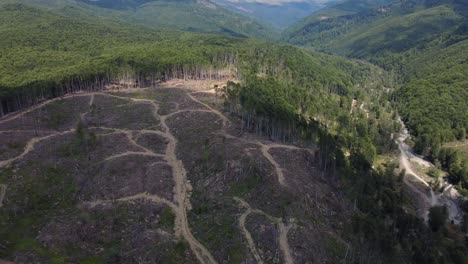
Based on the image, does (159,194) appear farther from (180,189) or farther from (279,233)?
(279,233)

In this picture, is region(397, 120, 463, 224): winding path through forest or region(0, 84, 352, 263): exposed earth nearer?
region(0, 84, 352, 263): exposed earth

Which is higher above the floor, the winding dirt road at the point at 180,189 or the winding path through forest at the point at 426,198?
the winding dirt road at the point at 180,189

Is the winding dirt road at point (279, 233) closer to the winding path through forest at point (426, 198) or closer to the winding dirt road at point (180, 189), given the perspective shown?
the winding dirt road at point (180, 189)

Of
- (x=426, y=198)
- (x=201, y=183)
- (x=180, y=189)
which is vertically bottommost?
(x=426, y=198)

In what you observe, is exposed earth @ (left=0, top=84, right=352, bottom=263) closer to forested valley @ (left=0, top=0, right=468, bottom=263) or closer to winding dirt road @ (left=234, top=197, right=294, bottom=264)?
winding dirt road @ (left=234, top=197, right=294, bottom=264)

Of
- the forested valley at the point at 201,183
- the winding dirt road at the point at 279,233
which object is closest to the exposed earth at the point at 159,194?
the winding dirt road at the point at 279,233

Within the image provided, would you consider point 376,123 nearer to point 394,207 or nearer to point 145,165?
point 394,207

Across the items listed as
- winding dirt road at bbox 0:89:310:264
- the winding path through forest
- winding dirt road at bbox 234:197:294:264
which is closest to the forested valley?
winding dirt road at bbox 234:197:294:264

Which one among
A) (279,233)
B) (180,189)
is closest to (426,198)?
(279,233)
